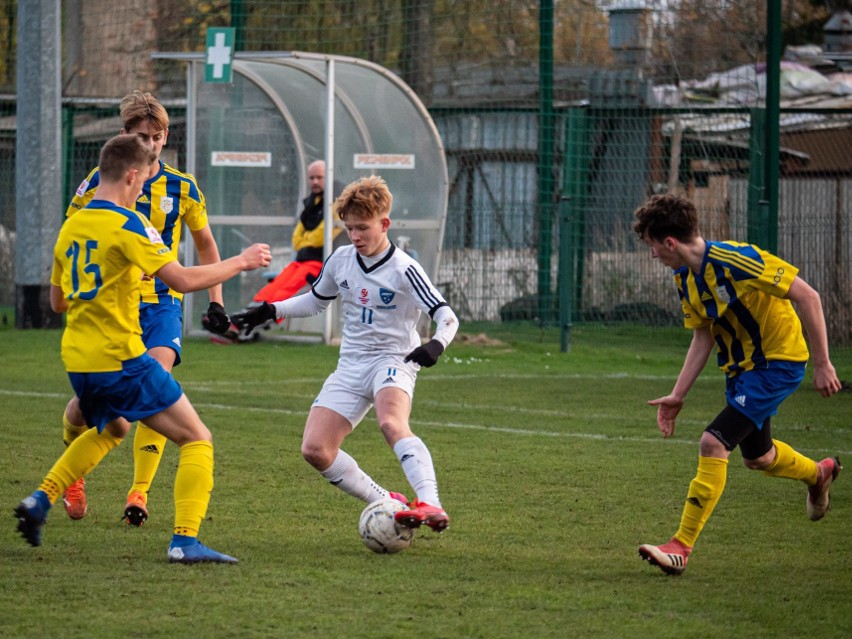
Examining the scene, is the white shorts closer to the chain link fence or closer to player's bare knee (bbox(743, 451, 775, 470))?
player's bare knee (bbox(743, 451, 775, 470))

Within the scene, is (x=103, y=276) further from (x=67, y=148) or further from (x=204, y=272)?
(x=67, y=148)

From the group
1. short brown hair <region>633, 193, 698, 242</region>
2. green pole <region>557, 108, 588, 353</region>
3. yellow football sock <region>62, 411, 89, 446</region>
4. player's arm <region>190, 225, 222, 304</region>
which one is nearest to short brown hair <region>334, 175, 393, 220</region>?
player's arm <region>190, 225, 222, 304</region>

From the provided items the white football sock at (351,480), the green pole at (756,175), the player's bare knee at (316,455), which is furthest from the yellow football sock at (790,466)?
the green pole at (756,175)

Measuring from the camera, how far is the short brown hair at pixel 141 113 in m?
5.93

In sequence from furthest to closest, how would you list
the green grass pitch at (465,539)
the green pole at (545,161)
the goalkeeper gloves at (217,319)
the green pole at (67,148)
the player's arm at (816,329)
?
the green pole at (67,148), the green pole at (545,161), the goalkeeper gloves at (217,319), the player's arm at (816,329), the green grass pitch at (465,539)

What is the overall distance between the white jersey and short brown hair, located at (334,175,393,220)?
0.24 meters

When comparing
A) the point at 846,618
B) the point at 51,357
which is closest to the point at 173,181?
the point at 846,618

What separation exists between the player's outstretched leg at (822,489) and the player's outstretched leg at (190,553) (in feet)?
8.65

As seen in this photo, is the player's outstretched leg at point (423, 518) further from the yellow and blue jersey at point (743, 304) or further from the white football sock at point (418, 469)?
the yellow and blue jersey at point (743, 304)

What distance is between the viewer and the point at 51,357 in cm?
1274

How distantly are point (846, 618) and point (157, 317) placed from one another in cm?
333

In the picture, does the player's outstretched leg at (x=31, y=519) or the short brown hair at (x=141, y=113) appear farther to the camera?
the short brown hair at (x=141, y=113)

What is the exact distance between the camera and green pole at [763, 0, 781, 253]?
12.7 metres

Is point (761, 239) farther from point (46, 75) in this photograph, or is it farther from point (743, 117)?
point (46, 75)
